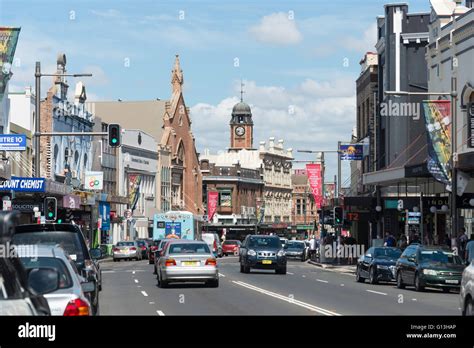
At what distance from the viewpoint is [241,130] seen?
7436 inches

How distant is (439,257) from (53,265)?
71.9ft

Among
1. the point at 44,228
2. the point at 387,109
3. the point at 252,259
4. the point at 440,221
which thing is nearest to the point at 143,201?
the point at 387,109

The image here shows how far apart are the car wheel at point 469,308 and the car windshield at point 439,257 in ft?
55.0

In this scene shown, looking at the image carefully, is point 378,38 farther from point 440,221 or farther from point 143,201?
point 143,201

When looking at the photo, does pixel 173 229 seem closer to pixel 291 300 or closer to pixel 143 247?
pixel 143 247

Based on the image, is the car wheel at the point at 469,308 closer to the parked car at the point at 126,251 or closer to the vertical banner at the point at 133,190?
the parked car at the point at 126,251

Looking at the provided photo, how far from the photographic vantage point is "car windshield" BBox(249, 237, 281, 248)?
45531 mm

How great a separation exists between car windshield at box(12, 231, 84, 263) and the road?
2.11 metres

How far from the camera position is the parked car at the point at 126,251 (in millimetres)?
72500

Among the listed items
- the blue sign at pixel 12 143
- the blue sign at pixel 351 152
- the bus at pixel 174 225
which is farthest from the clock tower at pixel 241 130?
the blue sign at pixel 12 143

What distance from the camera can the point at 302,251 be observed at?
7650 cm

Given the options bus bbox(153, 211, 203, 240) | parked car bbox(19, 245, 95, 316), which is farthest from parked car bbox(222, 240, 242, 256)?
parked car bbox(19, 245, 95, 316)

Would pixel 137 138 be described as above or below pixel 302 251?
above
